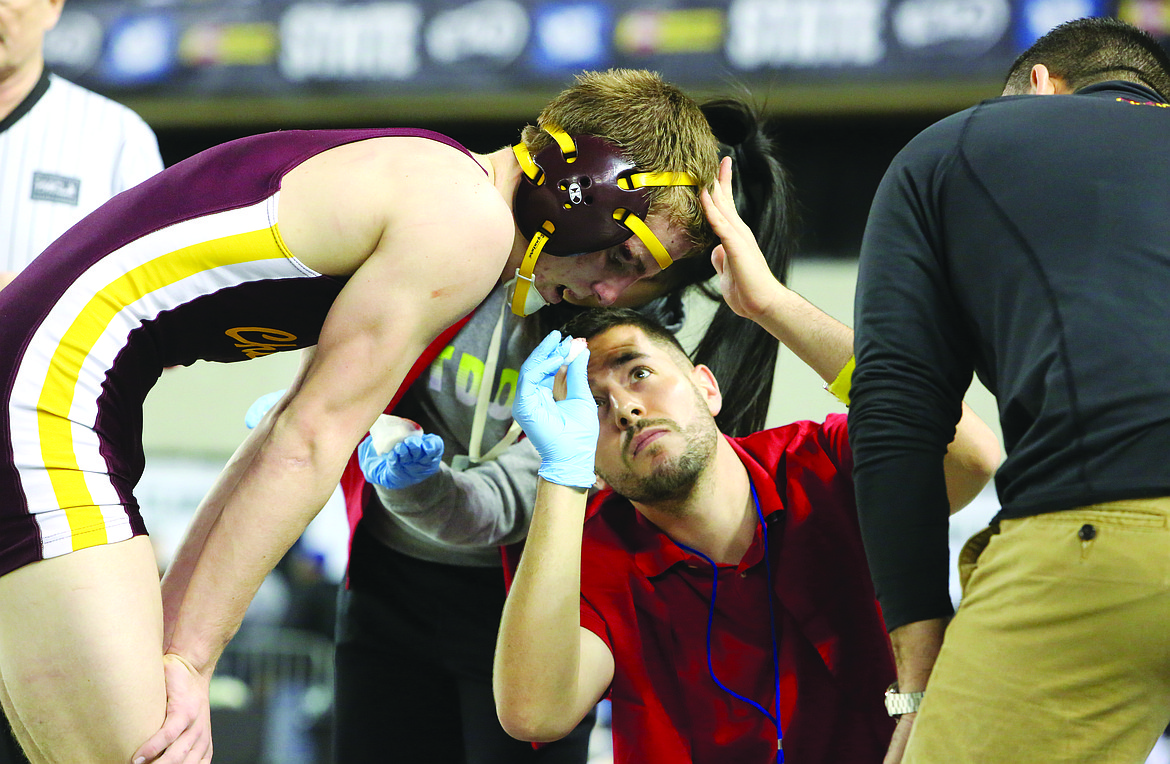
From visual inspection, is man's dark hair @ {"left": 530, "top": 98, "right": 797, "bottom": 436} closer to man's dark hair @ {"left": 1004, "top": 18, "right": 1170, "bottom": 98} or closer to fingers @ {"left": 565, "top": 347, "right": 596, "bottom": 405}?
fingers @ {"left": 565, "top": 347, "right": 596, "bottom": 405}

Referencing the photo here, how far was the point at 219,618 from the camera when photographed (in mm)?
1630

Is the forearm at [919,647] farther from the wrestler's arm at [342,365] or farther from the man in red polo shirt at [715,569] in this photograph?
the wrestler's arm at [342,365]

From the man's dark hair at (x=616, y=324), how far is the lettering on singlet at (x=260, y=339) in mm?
771

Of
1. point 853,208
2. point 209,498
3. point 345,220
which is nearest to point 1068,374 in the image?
point 345,220

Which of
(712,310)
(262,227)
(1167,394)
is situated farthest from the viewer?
(712,310)

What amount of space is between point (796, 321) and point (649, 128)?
1.54 feet

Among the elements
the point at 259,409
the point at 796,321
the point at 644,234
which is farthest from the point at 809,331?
the point at 259,409

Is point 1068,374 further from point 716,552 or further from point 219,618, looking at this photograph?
point 219,618

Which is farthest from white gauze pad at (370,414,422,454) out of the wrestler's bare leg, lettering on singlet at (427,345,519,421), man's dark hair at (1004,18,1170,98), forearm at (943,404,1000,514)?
man's dark hair at (1004,18,1170,98)

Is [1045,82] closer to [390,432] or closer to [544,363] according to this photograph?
[544,363]

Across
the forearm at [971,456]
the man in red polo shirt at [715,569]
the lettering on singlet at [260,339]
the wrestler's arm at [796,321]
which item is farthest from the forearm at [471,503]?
the forearm at [971,456]

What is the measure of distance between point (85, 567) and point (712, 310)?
1.96 meters

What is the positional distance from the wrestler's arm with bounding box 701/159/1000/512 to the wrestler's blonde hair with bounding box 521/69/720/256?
5 cm

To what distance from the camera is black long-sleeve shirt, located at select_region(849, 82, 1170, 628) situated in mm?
1218
